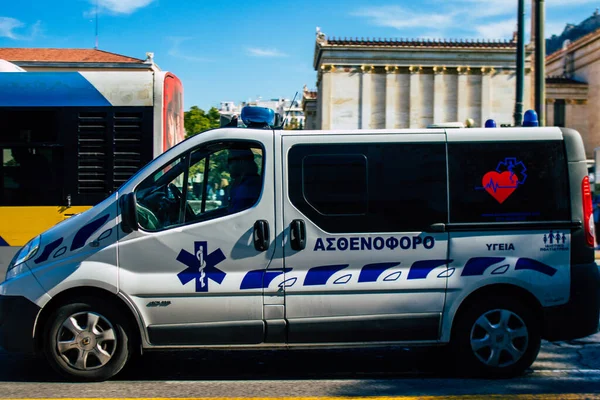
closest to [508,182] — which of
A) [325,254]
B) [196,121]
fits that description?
[325,254]

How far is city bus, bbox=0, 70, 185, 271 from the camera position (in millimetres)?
7840

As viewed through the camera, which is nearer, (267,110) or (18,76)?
(267,110)

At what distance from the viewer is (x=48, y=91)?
310 inches

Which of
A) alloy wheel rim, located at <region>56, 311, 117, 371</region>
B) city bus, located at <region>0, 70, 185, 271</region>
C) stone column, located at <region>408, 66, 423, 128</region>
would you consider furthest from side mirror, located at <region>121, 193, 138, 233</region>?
stone column, located at <region>408, 66, 423, 128</region>

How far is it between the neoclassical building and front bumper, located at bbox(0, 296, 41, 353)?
39.4 metres

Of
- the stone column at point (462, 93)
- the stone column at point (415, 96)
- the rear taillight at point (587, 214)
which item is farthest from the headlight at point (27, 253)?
the stone column at point (462, 93)

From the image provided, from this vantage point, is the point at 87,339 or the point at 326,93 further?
the point at 326,93

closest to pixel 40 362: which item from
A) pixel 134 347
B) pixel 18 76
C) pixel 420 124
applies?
pixel 134 347

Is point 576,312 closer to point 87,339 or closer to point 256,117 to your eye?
point 256,117

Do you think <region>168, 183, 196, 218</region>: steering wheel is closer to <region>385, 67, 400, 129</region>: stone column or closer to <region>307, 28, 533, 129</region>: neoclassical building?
<region>307, 28, 533, 129</region>: neoclassical building

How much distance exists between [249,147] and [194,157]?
459mm

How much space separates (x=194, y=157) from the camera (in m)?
5.37

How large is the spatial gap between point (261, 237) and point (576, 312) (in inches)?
105

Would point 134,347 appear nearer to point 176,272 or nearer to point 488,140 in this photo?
point 176,272
